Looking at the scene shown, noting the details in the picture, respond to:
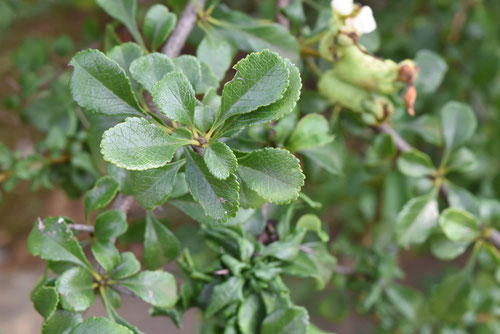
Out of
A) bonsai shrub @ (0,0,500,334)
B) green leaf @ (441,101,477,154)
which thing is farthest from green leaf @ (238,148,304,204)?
green leaf @ (441,101,477,154)

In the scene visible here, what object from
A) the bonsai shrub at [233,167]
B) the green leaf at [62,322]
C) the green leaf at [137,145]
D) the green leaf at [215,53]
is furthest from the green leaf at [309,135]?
the green leaf at [62,322]

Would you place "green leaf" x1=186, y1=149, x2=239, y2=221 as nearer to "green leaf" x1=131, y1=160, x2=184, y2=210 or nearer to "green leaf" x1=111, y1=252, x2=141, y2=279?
"green leaf" x1=131, y1=160, x2=184, y2=210

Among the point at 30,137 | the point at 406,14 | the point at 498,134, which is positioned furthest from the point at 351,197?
the point at 30,137

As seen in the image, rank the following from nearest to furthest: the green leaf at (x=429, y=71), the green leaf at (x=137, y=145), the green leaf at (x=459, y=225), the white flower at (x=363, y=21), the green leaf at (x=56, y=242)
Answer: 1. the green leaf at (x=137, y=145)
2. the green leaf at (x=56, y=242)
3. the white flower at (x=363, y=21)
4. the green leaf at (x=459, y=225)
5. the green leaf at (x=429, y=71)

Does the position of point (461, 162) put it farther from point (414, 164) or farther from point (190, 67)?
point (190, 67)

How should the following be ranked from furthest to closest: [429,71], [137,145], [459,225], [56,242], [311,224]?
[429,71]
[459,225]
[311,224]
[56,242]
[137,145]

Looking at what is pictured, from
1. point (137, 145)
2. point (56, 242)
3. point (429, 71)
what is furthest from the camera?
point (429, 71)

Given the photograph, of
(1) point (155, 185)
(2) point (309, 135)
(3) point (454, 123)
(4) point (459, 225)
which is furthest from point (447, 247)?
(1) point (155, 185)

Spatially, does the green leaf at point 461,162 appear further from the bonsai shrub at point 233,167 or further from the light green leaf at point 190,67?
the light green leaf at point 190,67
